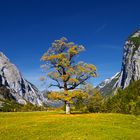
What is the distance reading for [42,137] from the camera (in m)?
30.3

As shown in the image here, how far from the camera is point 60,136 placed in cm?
3095

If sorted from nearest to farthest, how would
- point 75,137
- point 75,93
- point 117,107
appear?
point 75,137
point 75,93
point 117,107

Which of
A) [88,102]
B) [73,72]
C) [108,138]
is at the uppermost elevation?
[73,72]

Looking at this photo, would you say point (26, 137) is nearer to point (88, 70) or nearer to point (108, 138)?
point (108, 138)

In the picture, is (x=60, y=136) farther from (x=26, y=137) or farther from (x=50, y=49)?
(x=50, y=49)

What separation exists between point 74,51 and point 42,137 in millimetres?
39478

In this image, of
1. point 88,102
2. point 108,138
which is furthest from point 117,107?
point 108,138

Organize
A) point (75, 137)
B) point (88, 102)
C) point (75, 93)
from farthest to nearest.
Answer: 1. point (88, 102)
2. point (75, 93)
3. point (75, 137)

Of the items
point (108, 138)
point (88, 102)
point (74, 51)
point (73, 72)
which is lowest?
point (108, 138)

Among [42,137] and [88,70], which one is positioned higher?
[88,70]

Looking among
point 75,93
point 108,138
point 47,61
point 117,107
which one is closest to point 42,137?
point 108,138

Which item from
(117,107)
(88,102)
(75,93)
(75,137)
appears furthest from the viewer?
(117,107)

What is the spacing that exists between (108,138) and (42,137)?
5919 mm

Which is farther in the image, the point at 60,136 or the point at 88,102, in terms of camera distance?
the point at 88,102
